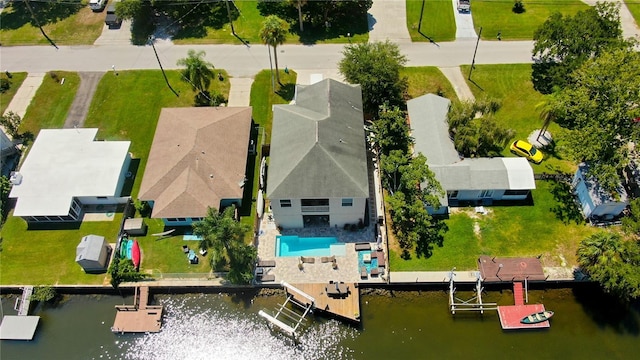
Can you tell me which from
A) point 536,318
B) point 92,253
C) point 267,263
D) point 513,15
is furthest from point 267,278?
point 513,15

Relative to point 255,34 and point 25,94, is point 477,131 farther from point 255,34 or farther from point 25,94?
point 25,94

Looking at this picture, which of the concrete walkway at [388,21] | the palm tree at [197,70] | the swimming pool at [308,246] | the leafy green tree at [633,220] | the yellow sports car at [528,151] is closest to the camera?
the leafy green tree at [633,220]

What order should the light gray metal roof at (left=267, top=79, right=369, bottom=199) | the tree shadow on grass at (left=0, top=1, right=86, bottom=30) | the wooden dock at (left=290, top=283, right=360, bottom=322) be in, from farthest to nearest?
the tree shadow on grass at (left=0, top=1, right=86, bottom=30), the light gray metal roof at (left=267, top=79, right=369, bottom=199), the wooden dock at (left=290, top=283, right=360, bottom=322)

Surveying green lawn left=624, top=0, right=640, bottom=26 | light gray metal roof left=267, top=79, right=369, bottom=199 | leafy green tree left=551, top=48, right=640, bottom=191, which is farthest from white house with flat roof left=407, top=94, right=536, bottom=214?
green lawn left=624, top=0, right=640, bottom=26

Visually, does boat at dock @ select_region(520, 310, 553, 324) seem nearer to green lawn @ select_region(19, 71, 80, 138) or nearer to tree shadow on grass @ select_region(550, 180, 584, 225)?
tree shadow on grass @ select_region(550, 180, 584, 225)

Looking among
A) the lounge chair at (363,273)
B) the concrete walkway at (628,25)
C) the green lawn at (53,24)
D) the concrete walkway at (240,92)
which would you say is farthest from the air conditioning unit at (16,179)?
the concrete walkway at (628,25)

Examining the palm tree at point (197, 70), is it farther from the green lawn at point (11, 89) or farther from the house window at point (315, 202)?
the green lawn at point (11, 89)
